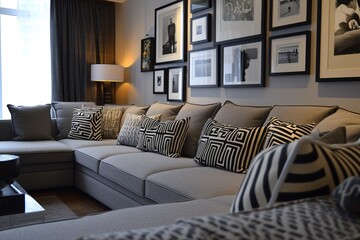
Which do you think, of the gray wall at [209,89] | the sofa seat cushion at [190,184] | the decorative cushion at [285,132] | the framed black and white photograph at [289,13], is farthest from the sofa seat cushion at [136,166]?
the framed black and white photograph at [289,13]

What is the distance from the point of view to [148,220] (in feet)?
4.19

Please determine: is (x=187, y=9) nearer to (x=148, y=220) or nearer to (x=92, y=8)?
(x=92, y=8)

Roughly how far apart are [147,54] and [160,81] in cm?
49

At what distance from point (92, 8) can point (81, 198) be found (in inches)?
120

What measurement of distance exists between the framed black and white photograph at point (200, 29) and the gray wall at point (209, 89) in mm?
173

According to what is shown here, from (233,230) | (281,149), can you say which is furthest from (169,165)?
(233,230)

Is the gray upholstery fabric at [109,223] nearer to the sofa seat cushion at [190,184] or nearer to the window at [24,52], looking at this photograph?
the sofa seat cushion at [190,184]

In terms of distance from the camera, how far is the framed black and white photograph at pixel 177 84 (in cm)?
386

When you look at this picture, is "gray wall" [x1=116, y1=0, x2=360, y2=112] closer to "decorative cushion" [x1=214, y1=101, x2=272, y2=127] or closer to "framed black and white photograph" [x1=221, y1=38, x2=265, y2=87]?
"framed black and white photograph" [x1=221, y1=38, x2=265, y2=87]

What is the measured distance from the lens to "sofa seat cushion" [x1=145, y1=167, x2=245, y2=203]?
1.90 m

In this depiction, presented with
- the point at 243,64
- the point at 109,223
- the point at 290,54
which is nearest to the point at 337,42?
the point at 290,54

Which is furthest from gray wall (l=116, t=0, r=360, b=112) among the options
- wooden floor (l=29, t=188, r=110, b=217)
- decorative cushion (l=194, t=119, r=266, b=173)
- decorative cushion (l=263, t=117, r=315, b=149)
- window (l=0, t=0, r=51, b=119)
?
wooden floor (l=29, t=188, r=110, b=217)

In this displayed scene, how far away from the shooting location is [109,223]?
1230mm

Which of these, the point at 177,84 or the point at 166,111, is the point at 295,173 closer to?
the point at 166,111
